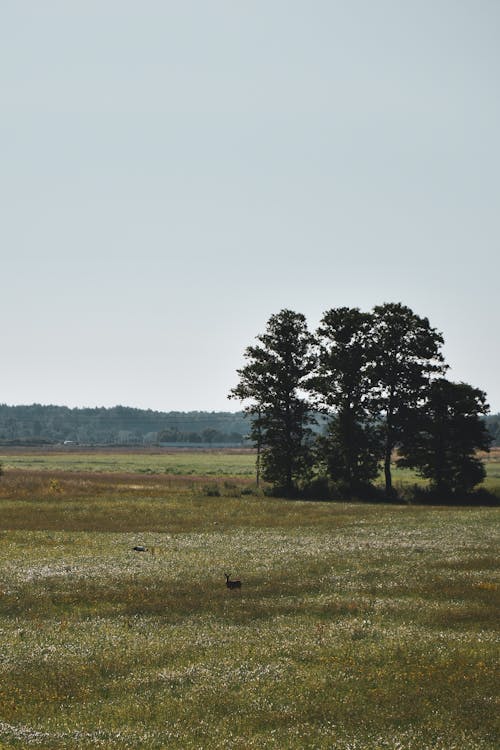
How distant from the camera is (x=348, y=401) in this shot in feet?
288

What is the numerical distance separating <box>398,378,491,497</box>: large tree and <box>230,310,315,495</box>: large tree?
38.3ft

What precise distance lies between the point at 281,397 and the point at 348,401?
7695mm

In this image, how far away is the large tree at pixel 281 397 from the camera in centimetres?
8981

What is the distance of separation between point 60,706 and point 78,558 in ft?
70.6

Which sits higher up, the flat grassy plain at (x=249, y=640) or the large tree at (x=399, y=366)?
the large tree at (x=399, y=366)

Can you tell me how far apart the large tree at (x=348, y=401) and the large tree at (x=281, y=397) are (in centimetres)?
237

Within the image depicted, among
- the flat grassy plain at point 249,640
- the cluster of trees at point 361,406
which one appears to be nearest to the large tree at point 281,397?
the cluster of trees at point 361,406

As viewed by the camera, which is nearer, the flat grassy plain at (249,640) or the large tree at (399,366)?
the flat grassy plain at (249,640)

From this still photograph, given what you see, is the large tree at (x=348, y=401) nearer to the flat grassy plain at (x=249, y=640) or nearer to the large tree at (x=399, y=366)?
the large tree at (x=399, y=366)

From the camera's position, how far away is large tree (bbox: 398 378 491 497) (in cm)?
8300

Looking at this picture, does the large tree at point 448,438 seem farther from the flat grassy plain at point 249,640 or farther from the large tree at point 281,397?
the flat grassy plain at point 249,640

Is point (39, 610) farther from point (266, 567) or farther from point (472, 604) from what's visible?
point (472, 604)

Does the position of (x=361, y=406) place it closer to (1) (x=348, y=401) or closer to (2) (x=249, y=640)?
(1) (x=348, y=401)

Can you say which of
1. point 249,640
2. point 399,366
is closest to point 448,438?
point 399,366
